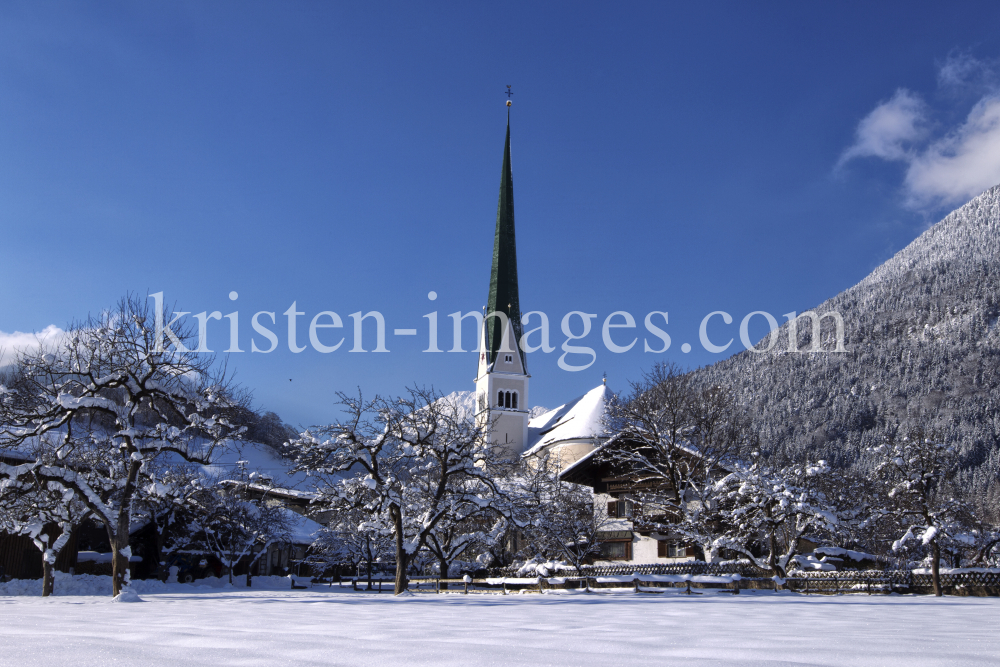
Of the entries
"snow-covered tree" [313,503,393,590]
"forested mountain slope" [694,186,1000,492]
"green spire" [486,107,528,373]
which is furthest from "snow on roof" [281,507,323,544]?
"forested mountain slope" [694,186,1000,492]

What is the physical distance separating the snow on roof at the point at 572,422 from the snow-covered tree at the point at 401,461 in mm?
38102

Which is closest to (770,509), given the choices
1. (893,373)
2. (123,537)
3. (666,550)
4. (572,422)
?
(666,550)

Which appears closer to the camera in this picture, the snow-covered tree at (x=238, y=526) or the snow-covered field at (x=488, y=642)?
the snow-covered field at (x=488, y=642)

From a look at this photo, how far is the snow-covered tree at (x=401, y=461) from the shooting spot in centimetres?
1939

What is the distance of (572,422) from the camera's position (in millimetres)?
71062

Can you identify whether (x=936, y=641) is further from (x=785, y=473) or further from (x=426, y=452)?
(x=785, y=473)

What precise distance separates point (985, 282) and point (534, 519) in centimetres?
17866

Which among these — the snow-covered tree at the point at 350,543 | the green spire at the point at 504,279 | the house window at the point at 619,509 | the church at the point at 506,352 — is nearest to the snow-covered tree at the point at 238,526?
the snow-covered tree at the point at 350,543

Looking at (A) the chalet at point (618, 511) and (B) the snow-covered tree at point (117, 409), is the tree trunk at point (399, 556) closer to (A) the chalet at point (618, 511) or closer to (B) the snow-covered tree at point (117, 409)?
(B) the snow-covered tree at point (117, 409)

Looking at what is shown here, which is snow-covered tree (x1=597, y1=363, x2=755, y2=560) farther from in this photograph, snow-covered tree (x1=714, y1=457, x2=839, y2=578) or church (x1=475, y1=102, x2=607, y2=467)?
church (x1=475, y1=102, x2=607, y2=467)

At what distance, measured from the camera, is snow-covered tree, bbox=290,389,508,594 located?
63.6 feet

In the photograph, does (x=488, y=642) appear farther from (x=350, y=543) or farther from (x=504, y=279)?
(x=504, y=279)

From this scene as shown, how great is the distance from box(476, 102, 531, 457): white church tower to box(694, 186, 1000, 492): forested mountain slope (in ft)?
104

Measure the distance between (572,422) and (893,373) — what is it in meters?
89.6
